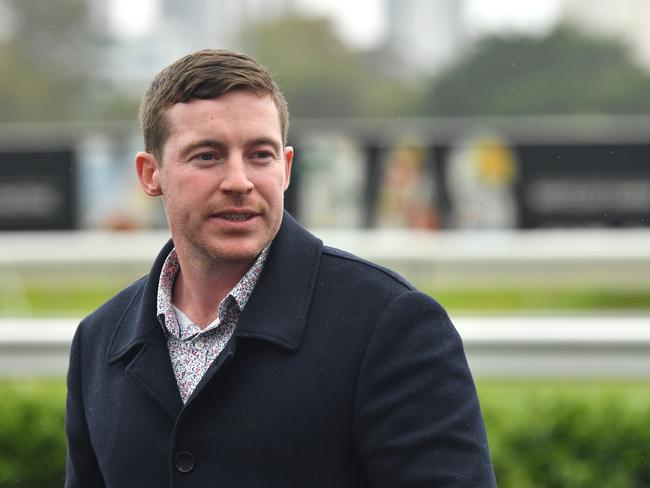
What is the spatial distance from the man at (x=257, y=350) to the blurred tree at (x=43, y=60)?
52.9 meters

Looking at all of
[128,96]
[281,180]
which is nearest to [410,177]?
Result: [281,180]

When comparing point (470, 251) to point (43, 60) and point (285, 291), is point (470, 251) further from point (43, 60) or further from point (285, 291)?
point (43, 60)

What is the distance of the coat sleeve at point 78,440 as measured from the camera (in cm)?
254

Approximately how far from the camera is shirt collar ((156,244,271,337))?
2367 mm

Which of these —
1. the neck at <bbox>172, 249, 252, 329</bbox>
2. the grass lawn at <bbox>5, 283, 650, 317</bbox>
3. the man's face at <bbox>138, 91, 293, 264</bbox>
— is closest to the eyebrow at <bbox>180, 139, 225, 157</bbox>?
the man's face at <bbox>138, 91, 293, 264</bbox>

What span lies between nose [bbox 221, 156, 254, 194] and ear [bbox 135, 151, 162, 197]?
0.69 ft

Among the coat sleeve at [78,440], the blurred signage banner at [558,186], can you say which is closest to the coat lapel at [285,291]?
the coat sleeve at [78,440]

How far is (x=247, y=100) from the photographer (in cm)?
226

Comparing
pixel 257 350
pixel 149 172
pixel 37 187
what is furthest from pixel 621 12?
pixel 257 350

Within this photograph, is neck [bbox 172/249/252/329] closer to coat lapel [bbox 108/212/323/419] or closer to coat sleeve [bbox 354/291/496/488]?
coat lapel [bbox 108/212/323/419]

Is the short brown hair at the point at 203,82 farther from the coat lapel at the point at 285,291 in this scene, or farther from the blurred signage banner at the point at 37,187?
the blurred signage banner at the point at 37,187

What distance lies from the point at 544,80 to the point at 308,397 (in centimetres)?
4918

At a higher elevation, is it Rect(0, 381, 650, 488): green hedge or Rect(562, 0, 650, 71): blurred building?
Rect(562, 0, 650, 71): blurred building

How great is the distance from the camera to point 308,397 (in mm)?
2227
